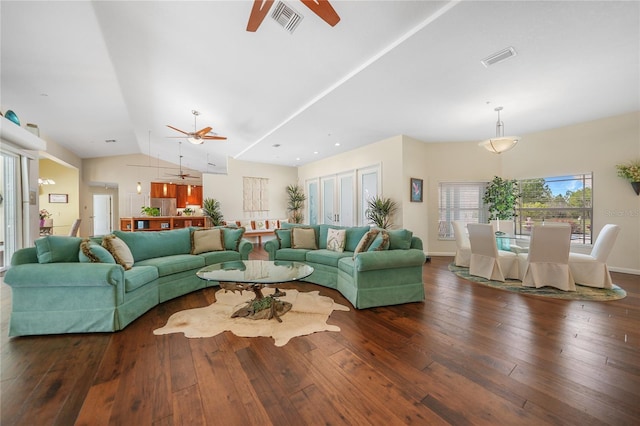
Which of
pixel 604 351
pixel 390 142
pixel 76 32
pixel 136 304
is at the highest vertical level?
pixel 76 32

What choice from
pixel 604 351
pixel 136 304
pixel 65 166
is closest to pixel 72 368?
pixel 136 304

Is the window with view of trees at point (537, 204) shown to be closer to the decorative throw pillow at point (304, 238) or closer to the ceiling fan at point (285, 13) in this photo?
the decorative throw pillow at point (304, 238)

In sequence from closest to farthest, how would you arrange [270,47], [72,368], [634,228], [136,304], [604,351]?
[72,368] < [604,351] < [136,304] < [270,47] < [634,228]

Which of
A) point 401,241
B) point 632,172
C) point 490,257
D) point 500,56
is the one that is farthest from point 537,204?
point 401,241

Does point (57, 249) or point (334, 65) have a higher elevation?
point (334, 65)

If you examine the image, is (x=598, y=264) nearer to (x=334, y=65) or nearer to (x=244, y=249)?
(x=334, y=65)

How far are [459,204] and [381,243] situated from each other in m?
4.06

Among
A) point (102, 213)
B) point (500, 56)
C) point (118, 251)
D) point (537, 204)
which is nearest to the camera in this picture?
point (500, 56)

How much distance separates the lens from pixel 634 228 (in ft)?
13.8

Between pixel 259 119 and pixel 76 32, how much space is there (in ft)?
8.80

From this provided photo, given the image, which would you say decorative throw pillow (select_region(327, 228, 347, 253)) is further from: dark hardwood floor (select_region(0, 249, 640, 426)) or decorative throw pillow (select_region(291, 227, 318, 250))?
dark hardwood floor (select_region(0, 249, 640, 426))

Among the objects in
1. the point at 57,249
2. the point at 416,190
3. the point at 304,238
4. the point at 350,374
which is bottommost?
the point at 350,374

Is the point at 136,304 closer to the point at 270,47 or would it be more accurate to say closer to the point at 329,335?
the point at 329,335

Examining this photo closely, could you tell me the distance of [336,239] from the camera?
3.92m
